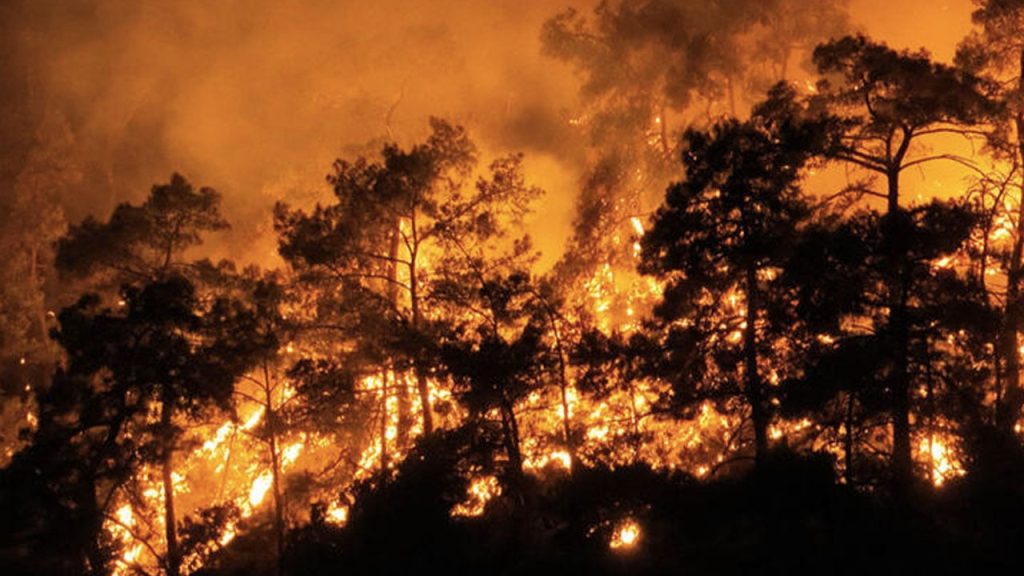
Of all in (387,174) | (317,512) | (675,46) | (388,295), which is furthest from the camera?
(675,46)

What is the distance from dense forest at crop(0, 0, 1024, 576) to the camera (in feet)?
41.1

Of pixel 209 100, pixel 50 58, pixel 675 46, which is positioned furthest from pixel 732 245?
pixel 50 58

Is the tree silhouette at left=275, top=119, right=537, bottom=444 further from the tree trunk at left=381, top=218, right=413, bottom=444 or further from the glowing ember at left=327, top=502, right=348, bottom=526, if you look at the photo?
the glowing ember at left=327, top=502, right=348, bottom=526

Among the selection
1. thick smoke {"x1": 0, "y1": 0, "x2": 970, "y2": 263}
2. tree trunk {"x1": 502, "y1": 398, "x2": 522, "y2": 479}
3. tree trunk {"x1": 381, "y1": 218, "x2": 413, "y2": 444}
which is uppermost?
thick smoke {"x1": 0, "y1": 0, "x2": 970, "y2": 263}

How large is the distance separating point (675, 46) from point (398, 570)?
53.8ft

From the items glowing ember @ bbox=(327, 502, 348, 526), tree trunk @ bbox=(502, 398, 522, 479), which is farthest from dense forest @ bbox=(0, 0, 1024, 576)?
glowing ember @ bbox=(327, 502, 348, 526)

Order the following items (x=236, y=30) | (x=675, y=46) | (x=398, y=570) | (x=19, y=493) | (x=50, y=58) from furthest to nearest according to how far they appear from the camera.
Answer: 1. (x=50, y=58)
2. (x=236, y=30)
3. (x=675, y=46)
4. (x=19, y=493)
5. (x=398, y=570)

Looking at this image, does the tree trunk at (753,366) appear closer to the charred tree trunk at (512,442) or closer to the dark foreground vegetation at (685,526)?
the dark foreground vegetation at (685,526)

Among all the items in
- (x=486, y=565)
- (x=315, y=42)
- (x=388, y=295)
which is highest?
(x=315, y=42)

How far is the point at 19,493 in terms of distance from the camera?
15.5 meters

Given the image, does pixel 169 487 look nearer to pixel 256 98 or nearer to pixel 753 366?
pixel 753 366

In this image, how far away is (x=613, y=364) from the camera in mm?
14914

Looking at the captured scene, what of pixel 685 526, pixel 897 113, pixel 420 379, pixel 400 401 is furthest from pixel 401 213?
pixel 897 113

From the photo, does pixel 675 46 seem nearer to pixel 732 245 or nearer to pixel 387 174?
pixel 387 174
